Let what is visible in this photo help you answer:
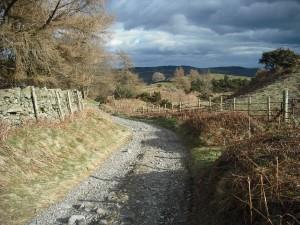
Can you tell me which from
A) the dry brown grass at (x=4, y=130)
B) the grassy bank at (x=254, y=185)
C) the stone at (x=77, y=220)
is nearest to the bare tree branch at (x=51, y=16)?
the dry brown grass at (x=4, y=130)

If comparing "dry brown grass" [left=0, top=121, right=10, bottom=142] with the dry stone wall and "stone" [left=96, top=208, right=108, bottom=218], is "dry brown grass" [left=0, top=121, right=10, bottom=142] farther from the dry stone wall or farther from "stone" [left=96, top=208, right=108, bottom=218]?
"stone" [left=96, top=208, right=108, bottom=218]

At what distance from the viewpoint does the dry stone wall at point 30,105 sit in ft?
57.8

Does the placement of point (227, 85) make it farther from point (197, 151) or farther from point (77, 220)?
point (77, 220)

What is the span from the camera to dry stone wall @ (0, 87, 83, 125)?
17.6 meters

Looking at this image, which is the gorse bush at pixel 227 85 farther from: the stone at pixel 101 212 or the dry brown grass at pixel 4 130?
the stone at pixel 101 212

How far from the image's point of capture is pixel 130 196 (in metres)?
12.4

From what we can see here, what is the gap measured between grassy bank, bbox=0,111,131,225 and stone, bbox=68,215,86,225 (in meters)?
1.32

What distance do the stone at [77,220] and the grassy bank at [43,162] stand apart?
4.33 ft

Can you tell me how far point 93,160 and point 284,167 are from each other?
1122 cm

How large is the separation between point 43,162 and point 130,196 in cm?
467

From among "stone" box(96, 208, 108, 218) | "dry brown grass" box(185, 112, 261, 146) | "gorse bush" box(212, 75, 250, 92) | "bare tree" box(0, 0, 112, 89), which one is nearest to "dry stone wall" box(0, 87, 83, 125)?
"bare tree" box(0, 0, 112, 89)

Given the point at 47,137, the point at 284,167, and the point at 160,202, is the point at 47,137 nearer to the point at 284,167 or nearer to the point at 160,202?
the point at 160,202

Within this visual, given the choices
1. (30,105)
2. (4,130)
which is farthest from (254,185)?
(30,105)

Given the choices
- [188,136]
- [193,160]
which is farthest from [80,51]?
[193,160]
